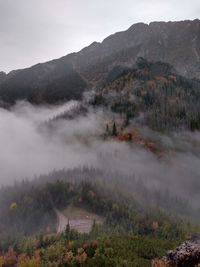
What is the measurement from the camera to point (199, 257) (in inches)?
7721

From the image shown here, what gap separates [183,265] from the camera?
7741 inches

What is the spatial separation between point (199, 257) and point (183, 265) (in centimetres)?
702
